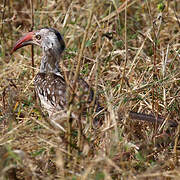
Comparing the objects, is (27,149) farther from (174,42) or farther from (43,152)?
(174,42)

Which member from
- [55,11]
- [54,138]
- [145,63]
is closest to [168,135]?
[54,138]

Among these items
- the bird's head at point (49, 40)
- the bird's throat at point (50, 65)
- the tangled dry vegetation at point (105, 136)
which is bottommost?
the tangled dry vegetation at point (105, 136)

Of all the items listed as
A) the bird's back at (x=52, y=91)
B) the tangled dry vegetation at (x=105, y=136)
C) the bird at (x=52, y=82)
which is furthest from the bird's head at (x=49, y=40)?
the bird's back at (x=52, y=91)

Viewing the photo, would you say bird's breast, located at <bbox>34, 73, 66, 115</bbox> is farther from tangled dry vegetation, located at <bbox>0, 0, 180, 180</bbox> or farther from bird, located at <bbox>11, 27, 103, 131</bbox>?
tangled dry vegetation, located at <bbox>0, 0, 180, 180</bbox>

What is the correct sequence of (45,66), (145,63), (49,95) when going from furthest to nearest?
(145,63) < (45,66) < (49,95)

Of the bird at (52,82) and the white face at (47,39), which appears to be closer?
the bird at (52,82)

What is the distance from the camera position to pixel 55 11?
5758mm

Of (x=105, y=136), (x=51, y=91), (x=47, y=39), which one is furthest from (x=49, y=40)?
(x=105, y=136)

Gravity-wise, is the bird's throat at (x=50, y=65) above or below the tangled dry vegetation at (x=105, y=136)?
above

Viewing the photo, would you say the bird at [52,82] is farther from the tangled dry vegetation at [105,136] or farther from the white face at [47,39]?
the tangled dry vegetation at [105,136]

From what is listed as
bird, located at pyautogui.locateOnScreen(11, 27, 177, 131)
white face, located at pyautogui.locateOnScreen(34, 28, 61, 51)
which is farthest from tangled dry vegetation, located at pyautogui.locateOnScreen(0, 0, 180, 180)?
white face, located at pyautogui.locateOnScreen(34, 28, 61, 51)

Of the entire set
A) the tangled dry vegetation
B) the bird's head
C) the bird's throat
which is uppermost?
the bird's head

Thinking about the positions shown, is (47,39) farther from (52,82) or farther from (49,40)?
(52,82)

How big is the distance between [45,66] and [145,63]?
3.84 ft
